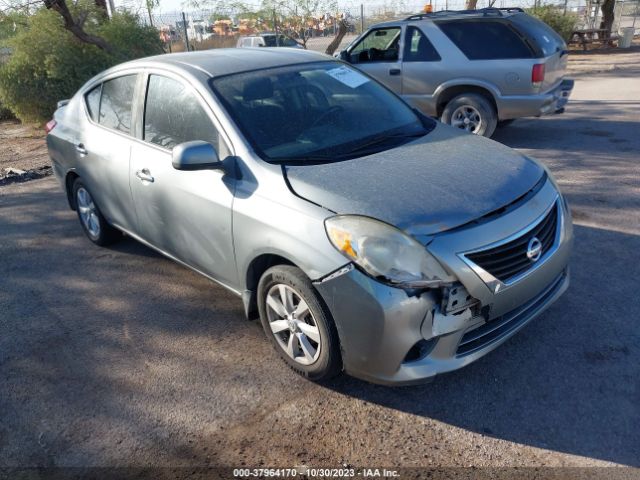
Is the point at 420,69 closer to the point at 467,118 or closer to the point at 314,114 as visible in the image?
the point at 467,118

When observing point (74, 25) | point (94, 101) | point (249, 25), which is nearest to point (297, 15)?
point (249, 25)

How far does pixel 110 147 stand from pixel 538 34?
19.8 feet

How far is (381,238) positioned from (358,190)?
36cm

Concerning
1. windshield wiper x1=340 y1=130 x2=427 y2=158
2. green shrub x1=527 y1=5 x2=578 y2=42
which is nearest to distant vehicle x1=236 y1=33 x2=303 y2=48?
green shrub x1=527 y1=5 x2=578 y2=42

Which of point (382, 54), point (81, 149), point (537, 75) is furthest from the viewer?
point (382, 54)

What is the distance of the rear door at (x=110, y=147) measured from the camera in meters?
4.23

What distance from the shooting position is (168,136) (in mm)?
3820

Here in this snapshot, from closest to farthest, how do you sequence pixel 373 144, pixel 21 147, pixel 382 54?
pixel 373 144 → pixel 382 54 → pixel 21 147

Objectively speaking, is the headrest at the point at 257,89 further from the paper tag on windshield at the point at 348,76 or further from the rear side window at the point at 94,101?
the rear side window at the point at 94,101

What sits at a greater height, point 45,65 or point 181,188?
point 45,65

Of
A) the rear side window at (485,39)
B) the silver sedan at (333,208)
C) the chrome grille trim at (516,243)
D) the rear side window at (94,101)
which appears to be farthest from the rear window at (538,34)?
the rear side window at (94,101)

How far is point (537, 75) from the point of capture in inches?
291

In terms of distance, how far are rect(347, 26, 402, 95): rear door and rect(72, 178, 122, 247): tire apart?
189 inches

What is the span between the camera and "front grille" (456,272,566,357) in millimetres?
2753
